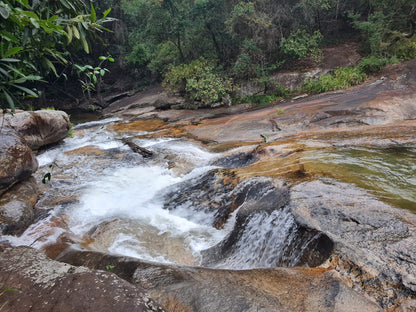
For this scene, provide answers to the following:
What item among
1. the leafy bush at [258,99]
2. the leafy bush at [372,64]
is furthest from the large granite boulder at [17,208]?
the leafy bush at [372,64]

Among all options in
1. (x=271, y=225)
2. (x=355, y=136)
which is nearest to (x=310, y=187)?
(x=271, y=225)

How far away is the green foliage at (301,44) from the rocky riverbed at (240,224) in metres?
6.06

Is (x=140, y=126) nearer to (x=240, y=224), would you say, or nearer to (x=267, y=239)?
(x=240, y=224)

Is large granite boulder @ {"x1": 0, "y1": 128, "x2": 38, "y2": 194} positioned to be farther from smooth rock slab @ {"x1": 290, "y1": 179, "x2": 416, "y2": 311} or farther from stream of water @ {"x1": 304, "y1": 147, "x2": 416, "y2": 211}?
stream of water @ {"x1": 304, "y1": 147, "x2": 416, "y2": 211}

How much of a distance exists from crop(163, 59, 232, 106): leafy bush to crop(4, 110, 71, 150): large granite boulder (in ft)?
24.2

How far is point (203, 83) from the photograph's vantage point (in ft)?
48.9

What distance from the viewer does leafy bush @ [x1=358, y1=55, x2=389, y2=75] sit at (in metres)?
12.1

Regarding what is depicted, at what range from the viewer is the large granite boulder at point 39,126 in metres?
8.30

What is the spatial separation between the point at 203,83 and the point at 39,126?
347 inches

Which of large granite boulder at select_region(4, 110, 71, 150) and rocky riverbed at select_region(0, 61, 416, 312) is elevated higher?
large granite boulder at select_region(4, 110, 71, 150)

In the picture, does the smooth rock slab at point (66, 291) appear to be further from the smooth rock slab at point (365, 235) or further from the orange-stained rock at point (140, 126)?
the orange-stained rock at point (140, 126)

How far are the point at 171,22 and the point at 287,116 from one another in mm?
12345

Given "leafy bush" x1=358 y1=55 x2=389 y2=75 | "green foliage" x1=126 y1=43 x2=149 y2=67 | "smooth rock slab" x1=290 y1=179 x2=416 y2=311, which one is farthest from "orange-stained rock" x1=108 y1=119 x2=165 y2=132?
"leafy bush" x1=358 y1=55 x2=389 y2=75

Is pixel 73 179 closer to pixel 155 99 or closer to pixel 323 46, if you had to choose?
pixel 155 99
